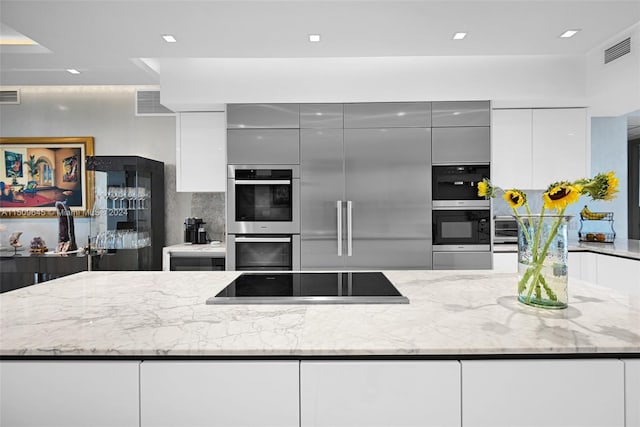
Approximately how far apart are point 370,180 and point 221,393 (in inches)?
106

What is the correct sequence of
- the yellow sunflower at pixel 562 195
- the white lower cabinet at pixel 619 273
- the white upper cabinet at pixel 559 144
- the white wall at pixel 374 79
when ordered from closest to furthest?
1. the yellow sunflower at pixel 562 195
2. the white lower cabinet at pixel 619 273
3. the white wall at pixel 374 79
4. the white upper cabinet at pixel 559 144

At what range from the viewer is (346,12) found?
7.75 ft

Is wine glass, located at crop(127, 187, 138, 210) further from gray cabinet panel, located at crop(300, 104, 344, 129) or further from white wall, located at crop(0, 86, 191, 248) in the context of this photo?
gray cabinet panel, located at crop(300, 104, 344, 129)

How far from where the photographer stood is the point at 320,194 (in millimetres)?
3590

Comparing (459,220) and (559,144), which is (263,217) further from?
(559,144)

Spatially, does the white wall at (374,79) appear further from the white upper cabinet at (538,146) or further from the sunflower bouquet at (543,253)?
the sunflower bouquet at (543,253)

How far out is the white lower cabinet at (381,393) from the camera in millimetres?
1096

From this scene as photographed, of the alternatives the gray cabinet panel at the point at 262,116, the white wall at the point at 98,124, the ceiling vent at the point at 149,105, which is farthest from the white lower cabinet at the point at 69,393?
the ceiling vent at the point at 149,105

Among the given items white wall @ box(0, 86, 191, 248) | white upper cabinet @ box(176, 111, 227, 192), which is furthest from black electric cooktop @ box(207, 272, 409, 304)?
white wall @ box(0, 86, 191, 248)

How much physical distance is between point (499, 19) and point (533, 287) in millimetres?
1790

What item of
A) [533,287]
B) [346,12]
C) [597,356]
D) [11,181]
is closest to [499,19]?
[346,12]

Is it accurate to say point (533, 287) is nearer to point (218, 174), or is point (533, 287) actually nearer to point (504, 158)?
point (504, 158)

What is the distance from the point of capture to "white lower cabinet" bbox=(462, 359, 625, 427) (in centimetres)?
109

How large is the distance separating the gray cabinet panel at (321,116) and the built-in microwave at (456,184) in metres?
0.95
